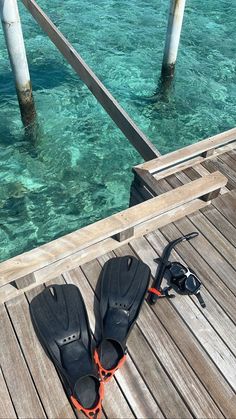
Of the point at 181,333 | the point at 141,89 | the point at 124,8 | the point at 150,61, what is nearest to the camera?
the point at 181,333

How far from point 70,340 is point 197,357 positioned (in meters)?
A: 1.41

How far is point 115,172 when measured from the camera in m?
9.06

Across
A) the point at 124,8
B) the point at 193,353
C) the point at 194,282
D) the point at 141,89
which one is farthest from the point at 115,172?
the point at 124,8

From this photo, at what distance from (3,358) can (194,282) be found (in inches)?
92.1

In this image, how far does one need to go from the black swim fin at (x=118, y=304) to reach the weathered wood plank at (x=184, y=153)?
175 centimetres

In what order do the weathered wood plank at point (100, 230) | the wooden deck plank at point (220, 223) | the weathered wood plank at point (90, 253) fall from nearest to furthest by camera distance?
the weathered wood plank at point (100, 230) < the weathered wood plank at point (90, 253) < the wooden deck plank at point (220, 223)

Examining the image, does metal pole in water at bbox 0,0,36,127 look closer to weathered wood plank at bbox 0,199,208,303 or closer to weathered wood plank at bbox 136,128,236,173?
weathered wood plank at bbox 136,128,236,173

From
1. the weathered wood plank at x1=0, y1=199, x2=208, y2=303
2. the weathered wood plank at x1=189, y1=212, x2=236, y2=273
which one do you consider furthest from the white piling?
the weathered wood plank at x1=189, y1=212, x2=236, y2=273

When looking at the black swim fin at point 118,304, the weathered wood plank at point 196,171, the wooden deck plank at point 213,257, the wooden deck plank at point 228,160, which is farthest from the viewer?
the wooden deck plank at point 228,160

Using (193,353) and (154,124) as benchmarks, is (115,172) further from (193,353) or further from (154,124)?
(193,353)

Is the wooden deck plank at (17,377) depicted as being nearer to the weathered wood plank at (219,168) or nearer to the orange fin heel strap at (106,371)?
the orange fin heel strap at (106,371)

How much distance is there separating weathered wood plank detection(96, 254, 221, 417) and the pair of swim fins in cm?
17

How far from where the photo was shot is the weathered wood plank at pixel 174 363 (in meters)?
3.72

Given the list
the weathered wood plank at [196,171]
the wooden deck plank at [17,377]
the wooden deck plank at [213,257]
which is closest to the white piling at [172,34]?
the weathered wood plank at [196,171]
